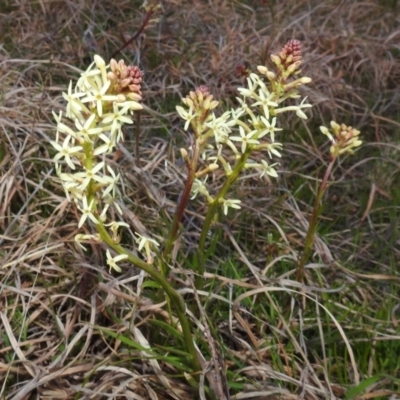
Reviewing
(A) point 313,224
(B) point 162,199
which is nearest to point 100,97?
(A) point 313,224

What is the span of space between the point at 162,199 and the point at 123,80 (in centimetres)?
125

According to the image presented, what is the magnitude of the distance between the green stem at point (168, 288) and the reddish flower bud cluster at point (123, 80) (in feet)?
1.19

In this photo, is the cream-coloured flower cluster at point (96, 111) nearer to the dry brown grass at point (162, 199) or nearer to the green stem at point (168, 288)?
the green stem at point (168, 288)

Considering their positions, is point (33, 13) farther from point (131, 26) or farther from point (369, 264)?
point (369, 264)

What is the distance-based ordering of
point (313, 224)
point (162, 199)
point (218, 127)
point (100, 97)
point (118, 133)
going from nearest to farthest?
point (100, 97)
point (118, 133)
point (218, 127)
point (313, 224)
point (162, 199)

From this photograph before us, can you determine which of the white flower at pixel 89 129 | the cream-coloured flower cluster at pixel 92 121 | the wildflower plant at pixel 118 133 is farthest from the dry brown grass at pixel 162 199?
the white flower at pixel 89 129

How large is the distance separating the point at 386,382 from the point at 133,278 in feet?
3.31

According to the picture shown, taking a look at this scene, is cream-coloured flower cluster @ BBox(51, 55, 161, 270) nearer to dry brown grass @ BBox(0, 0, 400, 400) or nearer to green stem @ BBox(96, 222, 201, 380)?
green stem @ BBox(96, 222, 201, 380)

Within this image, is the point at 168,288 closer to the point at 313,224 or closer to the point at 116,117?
the point at 116,117

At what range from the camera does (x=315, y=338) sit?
2.40 meters

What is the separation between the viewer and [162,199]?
2.86 meters

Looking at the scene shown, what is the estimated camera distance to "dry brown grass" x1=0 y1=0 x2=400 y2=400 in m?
2.24

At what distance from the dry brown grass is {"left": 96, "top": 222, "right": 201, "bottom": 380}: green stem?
14 centimetres

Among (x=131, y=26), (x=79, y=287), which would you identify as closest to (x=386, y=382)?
(x=79, y=287)
